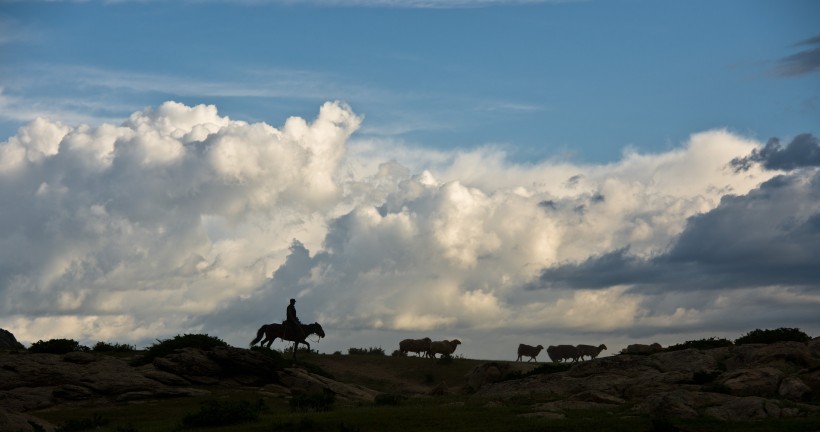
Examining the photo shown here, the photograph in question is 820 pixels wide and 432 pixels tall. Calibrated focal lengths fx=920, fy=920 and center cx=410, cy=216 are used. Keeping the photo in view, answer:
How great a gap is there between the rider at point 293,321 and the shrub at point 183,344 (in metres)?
4.52

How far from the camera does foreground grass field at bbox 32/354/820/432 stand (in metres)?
25.7

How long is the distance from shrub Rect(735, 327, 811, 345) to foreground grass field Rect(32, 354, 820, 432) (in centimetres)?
1420

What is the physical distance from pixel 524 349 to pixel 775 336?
1161 inches

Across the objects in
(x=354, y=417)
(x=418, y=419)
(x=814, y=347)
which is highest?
(x=814, y=347)

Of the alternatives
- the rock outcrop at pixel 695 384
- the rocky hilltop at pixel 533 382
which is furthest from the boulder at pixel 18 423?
the rock outcrop at pixel 695 384

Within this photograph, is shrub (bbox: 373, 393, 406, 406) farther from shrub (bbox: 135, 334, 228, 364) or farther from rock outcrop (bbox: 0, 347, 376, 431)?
shrub (bbox: 135, 334, 228, 364)

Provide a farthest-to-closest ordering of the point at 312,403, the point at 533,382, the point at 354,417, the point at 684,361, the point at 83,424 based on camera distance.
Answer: the point at 533,382, the point at 684,361, the point at 312,403, the point at 83,424, the point at 354,417

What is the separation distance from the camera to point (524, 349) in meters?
72.1

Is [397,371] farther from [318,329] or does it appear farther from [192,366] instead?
[192,366]

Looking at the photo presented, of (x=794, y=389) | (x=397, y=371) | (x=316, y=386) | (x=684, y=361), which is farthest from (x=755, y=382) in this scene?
(x=397, y=371)

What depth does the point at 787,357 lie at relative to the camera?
119 feet

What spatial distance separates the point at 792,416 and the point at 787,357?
10370mm

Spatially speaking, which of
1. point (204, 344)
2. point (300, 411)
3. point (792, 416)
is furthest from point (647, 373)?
point (204, 344)

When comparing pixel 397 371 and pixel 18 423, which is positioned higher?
pixel 397 371
